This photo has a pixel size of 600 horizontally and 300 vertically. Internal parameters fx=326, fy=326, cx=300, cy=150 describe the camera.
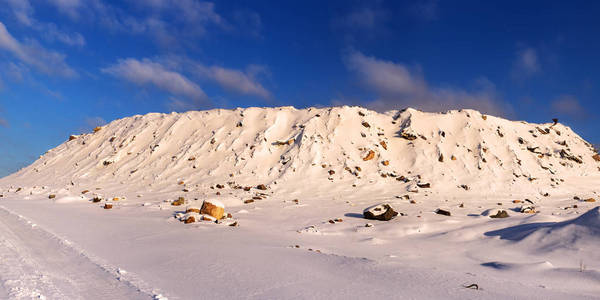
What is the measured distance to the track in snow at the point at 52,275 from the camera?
4.12 m

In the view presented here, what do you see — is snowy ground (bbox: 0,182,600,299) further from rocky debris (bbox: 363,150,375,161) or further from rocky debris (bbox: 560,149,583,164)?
rocky debris (bbox: 560,149,583,164)

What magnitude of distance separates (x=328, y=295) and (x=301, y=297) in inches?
13.4

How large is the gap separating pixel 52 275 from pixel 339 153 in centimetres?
1656

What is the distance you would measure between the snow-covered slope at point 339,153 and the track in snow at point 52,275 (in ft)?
38.3

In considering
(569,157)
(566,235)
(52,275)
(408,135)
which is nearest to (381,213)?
(566,235)

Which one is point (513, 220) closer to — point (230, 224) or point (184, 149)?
point (230, 224)

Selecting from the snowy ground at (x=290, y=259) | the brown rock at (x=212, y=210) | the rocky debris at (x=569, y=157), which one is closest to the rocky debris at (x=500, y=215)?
the snowy ground at (x=290, y=259)

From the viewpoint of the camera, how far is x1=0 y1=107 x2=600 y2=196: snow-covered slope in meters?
18.2

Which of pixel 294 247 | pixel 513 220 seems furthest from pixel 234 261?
pixel 513 220

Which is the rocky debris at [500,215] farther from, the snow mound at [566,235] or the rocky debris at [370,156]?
the rocky debris at [370,156]

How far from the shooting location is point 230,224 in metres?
9.81

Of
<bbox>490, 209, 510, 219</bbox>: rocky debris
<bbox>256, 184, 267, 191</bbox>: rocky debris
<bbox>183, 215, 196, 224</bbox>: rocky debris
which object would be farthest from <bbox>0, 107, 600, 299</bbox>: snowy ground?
<bbox>183, 215, 196, 224</bbox>: rocky debris

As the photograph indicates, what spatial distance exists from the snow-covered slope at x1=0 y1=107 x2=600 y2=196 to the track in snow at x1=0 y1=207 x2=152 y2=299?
1166cm

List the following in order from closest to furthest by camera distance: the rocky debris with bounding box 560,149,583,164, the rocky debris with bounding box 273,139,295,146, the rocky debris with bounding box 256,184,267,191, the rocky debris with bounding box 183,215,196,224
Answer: the rocky debris with bounding box 183,215,196,224, the rocky debris with bounding box 256,184,267,191, the rocky debris with bounding box 560,149,583,164, the rocky debris with bounding box 273,139,295,146
